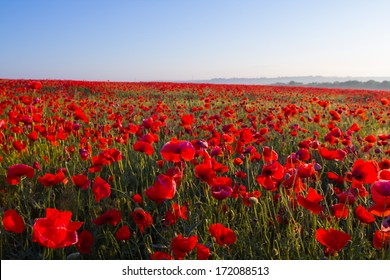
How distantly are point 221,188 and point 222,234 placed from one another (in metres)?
0.26

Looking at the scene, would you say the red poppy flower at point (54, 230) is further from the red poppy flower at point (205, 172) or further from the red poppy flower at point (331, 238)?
the red poppy flower at point (331, 238)

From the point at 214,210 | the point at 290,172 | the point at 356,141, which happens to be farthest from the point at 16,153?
the point at 356,141

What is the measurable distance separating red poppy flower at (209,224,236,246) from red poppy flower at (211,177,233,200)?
0.58ft

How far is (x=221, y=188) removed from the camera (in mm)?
1673

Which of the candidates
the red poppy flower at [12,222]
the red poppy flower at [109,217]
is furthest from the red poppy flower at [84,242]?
the red poppy flower at [12,222]

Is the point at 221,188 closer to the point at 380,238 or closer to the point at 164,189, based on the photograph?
the point at 164,189

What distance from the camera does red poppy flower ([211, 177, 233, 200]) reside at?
5.20ft

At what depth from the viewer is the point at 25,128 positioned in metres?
3.82

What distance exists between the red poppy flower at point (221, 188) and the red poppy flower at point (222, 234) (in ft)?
0.58

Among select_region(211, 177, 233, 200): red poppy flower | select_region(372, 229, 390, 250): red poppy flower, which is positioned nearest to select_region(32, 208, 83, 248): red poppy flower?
select_region(211, 177, 233, 200): red poppy flower

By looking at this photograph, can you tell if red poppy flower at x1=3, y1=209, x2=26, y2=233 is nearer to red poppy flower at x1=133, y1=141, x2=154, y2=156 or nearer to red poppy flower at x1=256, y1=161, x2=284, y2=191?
red poppy flower at x1=133, y1=141, x2=154, y2=156

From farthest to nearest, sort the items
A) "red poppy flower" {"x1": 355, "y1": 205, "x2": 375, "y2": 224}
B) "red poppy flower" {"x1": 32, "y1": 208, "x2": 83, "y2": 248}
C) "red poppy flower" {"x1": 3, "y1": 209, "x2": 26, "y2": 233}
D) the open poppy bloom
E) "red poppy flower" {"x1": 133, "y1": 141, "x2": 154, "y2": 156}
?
"red poppy flower" {"x1": 133, "y1": 141, "x2": 154, "y2": 156} → "red poppy flower" {"x1": 355, "y1": 205, "x2": 375, "y2": 224} → "red poppy flower" {"x1": 3, "y1": 209, "x2": 26, "y2": 233} → the open poppy bloom → "red poppy flower" {"x1": 32, "y1": 208, "x2": 83, "y2": 248}

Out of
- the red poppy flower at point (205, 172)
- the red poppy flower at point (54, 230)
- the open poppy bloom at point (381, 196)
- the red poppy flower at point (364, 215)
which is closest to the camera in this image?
the red poppy flower at point (54, 230)

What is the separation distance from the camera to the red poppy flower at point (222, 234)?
56.1 inches
